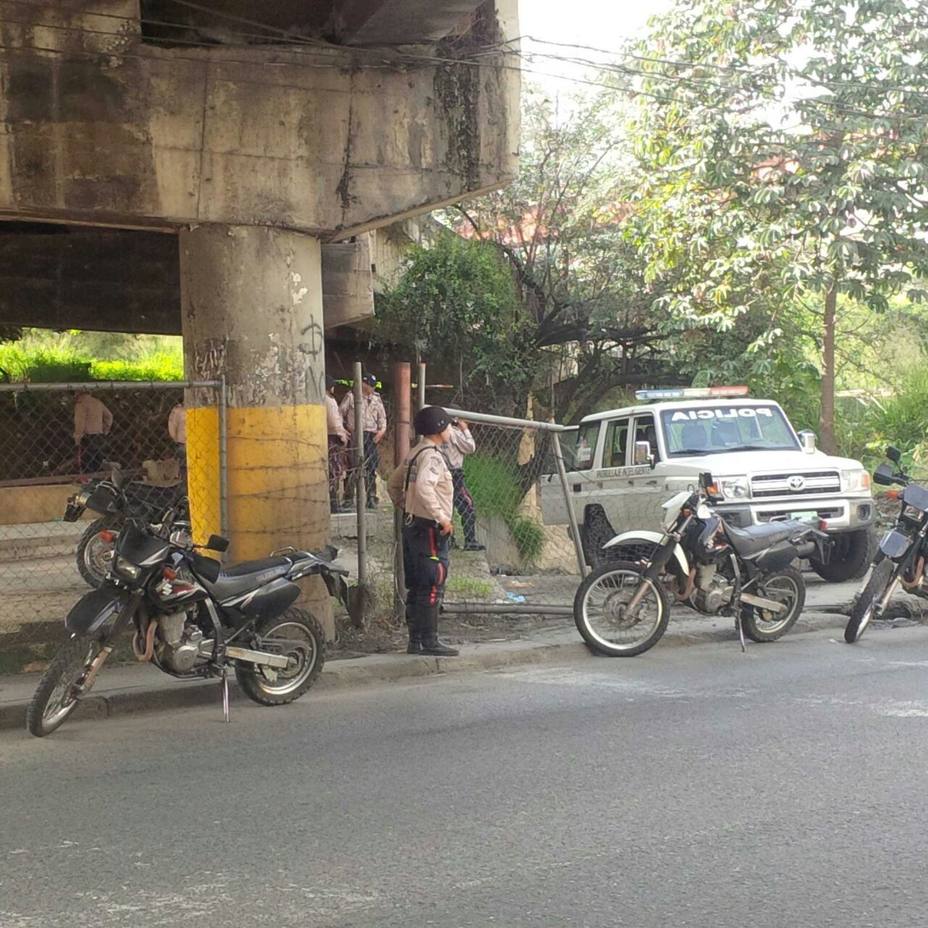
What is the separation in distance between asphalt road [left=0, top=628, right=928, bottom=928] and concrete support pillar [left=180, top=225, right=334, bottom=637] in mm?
1543

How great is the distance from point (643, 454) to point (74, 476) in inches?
369

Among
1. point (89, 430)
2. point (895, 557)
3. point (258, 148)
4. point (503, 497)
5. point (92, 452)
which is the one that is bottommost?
point (895, 557)

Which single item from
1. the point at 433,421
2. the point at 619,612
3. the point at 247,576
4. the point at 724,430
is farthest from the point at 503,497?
the point at 247,576

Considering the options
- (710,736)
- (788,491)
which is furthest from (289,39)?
(788,491)

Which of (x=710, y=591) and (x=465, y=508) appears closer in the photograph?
(x=710, y=591)

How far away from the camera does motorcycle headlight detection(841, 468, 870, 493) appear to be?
12.5 metres

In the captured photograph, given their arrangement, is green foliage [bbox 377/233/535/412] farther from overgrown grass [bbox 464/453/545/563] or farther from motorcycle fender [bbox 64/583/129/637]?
motorcycle fender [bbox 64/583/129/637]

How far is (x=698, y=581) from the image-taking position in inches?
376

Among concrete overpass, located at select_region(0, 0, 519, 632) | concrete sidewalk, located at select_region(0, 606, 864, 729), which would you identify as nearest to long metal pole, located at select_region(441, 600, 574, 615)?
concrete sidewalk, located at select_region(0, 606, 864, 729)

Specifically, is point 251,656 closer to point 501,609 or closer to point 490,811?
point 490,811

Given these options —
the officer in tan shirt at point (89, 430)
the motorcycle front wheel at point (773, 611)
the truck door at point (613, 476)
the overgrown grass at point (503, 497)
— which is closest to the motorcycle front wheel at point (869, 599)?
the motorcycle front wheel at point (773, 611)

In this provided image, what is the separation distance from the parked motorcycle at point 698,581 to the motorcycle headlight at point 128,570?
360cm

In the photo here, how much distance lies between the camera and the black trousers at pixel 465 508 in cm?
1344

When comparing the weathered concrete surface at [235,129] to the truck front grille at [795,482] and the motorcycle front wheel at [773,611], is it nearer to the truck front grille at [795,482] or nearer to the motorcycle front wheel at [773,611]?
the motorcycle front wheel at [773,611]
